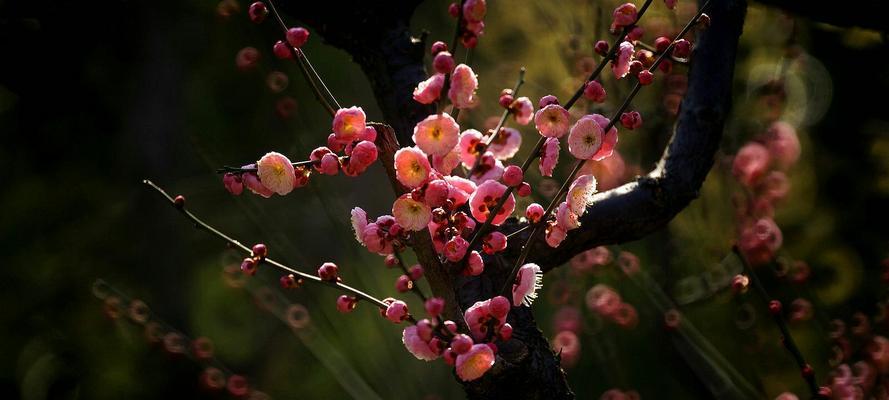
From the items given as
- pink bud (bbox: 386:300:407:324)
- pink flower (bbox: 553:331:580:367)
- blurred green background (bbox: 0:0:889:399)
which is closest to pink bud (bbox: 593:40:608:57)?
pink bud (bbox: 386:300:407:324)

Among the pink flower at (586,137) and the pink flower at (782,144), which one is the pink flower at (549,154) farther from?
the pink flower at (782,144)

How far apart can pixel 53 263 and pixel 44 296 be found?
0.67 ft

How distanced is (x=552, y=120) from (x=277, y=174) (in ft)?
1.26

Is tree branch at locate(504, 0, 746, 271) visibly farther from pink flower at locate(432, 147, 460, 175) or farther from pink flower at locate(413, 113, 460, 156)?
pink flower at locate(413, 113, 460, 156)

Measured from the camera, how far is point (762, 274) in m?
3.43

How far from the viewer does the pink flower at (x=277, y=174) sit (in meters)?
1.10

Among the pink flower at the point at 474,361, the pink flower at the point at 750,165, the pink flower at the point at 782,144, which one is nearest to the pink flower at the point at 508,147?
the pink flower at the point at 474,361

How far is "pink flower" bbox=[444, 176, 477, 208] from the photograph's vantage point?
1.12m

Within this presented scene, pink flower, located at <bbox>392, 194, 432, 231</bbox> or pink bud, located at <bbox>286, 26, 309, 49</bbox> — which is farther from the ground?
pink bud, located at <bbox>286, 26, 309, 49</bbox>

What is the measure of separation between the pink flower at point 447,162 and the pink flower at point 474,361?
25 centimetres

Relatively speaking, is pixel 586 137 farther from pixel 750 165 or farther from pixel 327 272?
pixel 750 165

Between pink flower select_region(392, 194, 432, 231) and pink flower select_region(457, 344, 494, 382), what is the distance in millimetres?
169

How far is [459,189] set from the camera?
114cm

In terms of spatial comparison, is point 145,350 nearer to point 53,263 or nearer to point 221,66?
point 53,263
